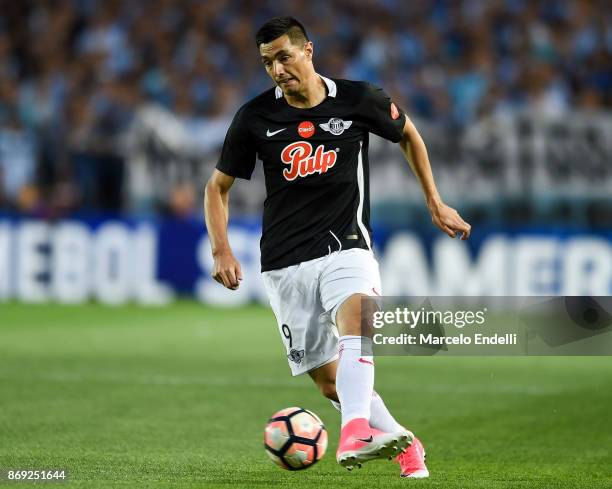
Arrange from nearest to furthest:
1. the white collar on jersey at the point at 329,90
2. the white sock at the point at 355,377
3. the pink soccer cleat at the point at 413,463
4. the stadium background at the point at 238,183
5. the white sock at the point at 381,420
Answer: the white sock at the point at 355,377, the white sock at the point at 381,420, the pink soccer cleat at the point at 413,463, the white collar on jersey at the point at 329,90, the stadium background at the point at 238,183

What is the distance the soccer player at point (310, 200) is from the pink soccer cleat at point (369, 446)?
0.39 m

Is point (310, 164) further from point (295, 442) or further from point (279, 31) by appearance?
point (295, 442)

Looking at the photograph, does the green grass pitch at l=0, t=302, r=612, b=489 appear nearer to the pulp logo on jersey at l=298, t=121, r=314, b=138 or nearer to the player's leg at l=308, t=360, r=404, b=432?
the player's leg at l=308, t=360, r=404, b=432

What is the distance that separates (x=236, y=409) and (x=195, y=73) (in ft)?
36.7

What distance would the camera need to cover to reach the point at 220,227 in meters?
6.09

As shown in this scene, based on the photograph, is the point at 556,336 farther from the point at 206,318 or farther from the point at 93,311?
the point at 93,311

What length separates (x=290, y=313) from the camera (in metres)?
5.97

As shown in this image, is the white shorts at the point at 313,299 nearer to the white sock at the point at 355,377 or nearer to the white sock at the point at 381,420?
the white sock at the point at 355,377

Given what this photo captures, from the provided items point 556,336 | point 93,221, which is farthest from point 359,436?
point 93,221

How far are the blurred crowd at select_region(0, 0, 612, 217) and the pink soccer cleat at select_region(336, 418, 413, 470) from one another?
33.6 ft

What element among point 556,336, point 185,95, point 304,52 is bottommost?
point 556,336

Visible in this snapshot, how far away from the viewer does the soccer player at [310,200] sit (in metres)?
5.87

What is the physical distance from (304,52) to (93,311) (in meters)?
10.4

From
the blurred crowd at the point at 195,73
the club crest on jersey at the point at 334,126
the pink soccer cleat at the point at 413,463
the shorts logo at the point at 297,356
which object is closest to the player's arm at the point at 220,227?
the shorts logo at the point at 297,356
